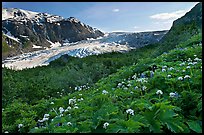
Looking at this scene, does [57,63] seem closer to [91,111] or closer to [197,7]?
[197,7]

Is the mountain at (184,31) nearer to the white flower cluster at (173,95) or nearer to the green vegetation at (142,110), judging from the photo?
the green vegetation at (142,110)

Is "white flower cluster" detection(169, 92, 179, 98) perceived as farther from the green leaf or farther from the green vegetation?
the green leaf

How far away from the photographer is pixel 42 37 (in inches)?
5123

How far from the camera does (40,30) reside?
131500 mm

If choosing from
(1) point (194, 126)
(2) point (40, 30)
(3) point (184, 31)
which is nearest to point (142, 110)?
(1) point (194, 126)

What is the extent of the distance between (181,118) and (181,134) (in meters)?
0.30

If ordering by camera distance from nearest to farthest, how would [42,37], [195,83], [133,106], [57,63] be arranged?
[133,106], [195,83], [57,63], [42,37]

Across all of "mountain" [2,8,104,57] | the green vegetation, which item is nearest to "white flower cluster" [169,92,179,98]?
the green vegetation

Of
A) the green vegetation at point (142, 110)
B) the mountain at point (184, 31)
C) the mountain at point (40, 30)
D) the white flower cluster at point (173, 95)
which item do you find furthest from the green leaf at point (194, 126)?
the mountain at point (40, 30)

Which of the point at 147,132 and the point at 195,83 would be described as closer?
the point at 147,132

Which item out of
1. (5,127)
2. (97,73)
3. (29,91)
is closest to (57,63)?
(97,73)

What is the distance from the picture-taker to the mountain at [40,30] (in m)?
124

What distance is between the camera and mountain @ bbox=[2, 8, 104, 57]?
12388 cm

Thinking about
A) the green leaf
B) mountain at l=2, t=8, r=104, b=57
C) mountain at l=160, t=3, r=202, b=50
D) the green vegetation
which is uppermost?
mountain at l=2, t=8, r=104, b=57
